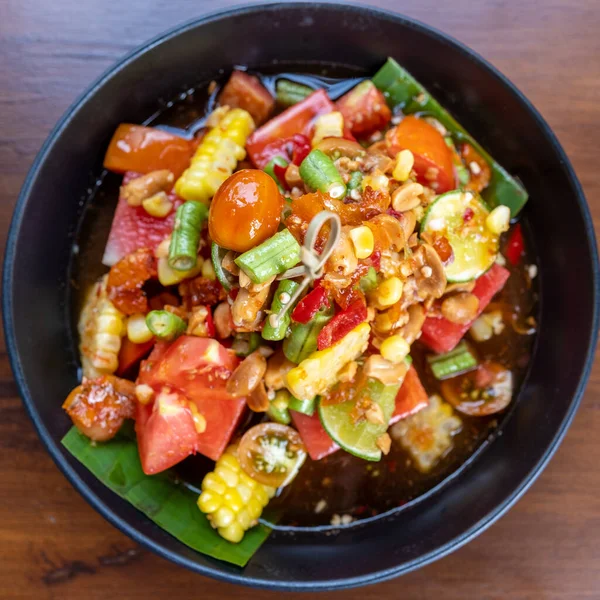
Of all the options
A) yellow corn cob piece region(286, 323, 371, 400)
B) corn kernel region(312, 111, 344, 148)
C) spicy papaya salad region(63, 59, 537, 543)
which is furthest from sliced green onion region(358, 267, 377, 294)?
corn kernel region(312, 111, 344, 148)

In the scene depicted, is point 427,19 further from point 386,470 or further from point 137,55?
point 386,470

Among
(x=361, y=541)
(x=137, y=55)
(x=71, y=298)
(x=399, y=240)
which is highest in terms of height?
(x=137, y=55)

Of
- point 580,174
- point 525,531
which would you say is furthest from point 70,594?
point 580,174

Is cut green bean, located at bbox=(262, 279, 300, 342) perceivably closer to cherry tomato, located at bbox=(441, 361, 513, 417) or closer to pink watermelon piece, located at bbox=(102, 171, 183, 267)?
pink watermelon piece, located at bbox=(102, 171, 183, 267)

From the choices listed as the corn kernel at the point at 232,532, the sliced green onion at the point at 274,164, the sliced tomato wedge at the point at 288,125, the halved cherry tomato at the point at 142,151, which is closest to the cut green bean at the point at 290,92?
the sliced tomato wedge at the point at 288,125

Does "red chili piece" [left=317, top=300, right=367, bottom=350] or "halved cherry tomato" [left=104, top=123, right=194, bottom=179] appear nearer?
"red chili piece" [left=317, top=300, right=367, bottom=350]

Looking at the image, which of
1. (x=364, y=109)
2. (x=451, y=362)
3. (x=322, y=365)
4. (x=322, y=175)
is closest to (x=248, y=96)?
(x=364, y=109)
